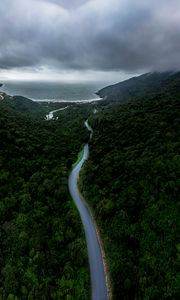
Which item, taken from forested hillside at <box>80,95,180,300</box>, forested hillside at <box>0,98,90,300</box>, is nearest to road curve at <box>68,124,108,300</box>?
forested hillside at <box>0,98,90,300</box>

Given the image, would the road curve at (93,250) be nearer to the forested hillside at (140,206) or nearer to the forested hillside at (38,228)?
the forested hillside at (38,228)

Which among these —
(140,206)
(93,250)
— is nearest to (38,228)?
(93,250)

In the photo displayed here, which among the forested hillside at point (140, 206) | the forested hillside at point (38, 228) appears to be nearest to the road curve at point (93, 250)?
the forested hillside at point (38, 228)

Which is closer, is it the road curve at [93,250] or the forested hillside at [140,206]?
the road curve at [93,250]

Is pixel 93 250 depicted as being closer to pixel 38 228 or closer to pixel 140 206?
pixel 38 228

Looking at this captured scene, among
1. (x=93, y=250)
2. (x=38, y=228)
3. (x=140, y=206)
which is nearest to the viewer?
(x=93, y=250)

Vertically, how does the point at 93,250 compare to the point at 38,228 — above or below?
below

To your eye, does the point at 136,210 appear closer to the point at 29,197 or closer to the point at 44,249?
the point at 44,249
